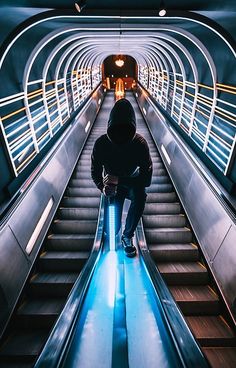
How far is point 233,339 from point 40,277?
8.38 ft

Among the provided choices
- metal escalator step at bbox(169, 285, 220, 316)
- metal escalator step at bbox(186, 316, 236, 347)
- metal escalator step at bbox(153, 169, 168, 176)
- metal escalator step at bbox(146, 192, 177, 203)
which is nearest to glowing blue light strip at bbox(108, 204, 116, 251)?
metal escalator step at bbox(169, 285, 220, 316)

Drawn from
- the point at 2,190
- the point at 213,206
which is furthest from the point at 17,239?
the point at 213,206

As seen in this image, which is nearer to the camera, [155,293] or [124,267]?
[155,293]

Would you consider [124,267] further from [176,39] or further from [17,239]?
[176,39]

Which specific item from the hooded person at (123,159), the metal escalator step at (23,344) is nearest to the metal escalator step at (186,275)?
the hooded person at (123,159)

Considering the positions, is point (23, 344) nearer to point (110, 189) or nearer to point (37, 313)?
point (37, 313)

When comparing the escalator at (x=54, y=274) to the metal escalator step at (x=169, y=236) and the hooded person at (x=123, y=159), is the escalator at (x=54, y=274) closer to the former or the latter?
the metal escalator step at (x=169, y=236)

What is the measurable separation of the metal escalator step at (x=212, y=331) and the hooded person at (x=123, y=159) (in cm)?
150

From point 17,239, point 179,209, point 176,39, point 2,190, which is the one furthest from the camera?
point 176,39

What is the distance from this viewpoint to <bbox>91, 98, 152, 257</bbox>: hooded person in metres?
1.94

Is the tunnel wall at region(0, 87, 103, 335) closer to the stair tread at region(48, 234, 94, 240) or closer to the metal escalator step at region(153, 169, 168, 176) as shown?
the stair tread at region(48, 234, 94, 240)

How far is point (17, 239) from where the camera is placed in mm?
2719

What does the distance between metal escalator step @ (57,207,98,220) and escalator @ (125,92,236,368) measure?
1.00 metres

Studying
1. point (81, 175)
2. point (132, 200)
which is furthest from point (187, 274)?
point (81, 175)
